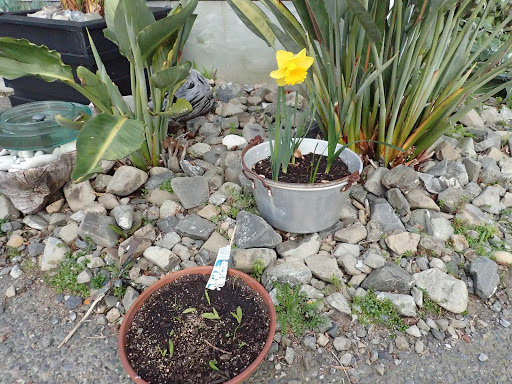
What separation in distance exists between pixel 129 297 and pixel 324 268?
0.74 metres

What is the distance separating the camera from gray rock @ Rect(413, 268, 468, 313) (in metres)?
1.44

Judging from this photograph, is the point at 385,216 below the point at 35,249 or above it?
above

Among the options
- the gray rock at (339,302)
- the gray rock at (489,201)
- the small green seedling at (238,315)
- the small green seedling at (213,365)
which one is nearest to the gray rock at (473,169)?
the gray rock at (489,201)

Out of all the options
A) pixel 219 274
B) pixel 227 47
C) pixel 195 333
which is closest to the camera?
pixel 195 333

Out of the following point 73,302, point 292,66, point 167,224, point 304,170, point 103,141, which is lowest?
point 73,302

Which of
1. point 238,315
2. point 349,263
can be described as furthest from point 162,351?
point 349,263

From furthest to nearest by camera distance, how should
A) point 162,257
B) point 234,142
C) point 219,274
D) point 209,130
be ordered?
point 209,130 < point 234,142 < point 162,257 < point 219,274

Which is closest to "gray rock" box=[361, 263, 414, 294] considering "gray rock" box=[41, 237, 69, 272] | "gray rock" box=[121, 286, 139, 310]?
"gray rock" box=[121, 286, 139, 310]

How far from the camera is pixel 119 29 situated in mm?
1640

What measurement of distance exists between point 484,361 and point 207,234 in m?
1.09

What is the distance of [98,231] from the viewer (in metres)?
1.67

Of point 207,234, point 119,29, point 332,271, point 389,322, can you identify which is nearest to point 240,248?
point 207,234

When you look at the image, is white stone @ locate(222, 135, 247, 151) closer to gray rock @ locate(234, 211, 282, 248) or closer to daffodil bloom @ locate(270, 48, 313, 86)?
gray rock @ locate(234, 211, 282, 248)

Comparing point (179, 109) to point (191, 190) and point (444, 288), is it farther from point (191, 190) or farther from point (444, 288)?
point (444, 288)
